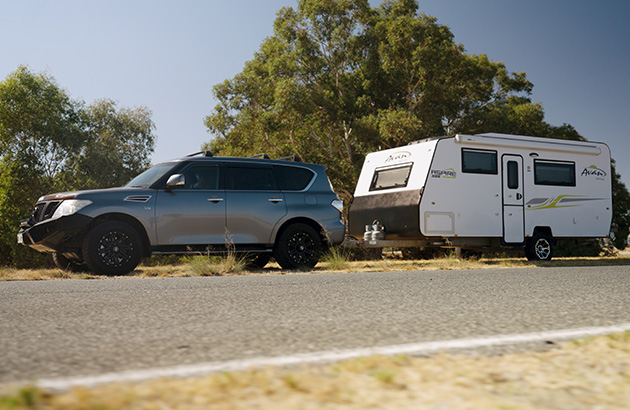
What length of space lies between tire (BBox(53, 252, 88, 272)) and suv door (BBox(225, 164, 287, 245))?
8.39ft

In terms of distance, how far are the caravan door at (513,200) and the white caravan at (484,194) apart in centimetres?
2

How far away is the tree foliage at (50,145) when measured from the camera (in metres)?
30.3

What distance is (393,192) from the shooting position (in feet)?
50.1

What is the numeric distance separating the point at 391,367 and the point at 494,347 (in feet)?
2.98

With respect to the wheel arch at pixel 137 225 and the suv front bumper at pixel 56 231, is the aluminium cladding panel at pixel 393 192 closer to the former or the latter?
the wheel arch at pixel 137 225

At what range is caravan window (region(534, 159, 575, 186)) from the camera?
623 inches

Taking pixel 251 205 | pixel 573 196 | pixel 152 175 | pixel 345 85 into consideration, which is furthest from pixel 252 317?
pixel 345 85

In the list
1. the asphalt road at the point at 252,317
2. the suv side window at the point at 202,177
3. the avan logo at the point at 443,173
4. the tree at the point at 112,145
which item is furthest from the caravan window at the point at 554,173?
the tree at the point at 112,145

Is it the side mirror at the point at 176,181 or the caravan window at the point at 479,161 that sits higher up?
the caravan window at the point at 479,161

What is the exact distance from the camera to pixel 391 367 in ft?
9.90

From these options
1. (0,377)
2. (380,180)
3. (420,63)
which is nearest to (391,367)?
(0,377)

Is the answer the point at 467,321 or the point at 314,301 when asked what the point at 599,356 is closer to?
the point at 467,321

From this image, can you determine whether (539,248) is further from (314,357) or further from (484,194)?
(314,357)

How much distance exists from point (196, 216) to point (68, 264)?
245 cm
